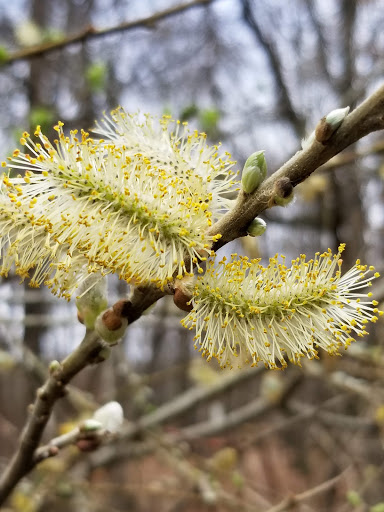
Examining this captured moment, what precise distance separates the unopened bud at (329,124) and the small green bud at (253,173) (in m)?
0.11

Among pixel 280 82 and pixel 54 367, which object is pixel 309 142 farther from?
pixel 280 82

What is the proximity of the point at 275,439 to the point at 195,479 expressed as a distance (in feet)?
20.0

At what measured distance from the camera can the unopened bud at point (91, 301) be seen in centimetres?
93

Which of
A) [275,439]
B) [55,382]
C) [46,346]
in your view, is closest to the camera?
[55,382]

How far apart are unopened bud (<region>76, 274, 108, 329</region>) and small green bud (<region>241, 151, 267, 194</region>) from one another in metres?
0.34

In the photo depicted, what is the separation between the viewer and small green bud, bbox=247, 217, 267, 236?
78cm

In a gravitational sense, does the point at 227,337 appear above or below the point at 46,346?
below

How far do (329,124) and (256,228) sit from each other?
194mm

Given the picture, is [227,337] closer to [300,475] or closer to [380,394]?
[380,394]

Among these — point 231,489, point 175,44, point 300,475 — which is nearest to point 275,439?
point 300,475

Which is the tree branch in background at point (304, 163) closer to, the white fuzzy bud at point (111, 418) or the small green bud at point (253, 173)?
the small green bud at point (253, 173)

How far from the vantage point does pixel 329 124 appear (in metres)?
0.67

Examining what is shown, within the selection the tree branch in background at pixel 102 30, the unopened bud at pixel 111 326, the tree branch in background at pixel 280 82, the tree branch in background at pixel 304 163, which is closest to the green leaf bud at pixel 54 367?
the unopened bud at pixel 111 326

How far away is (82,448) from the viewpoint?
1.03 meters
